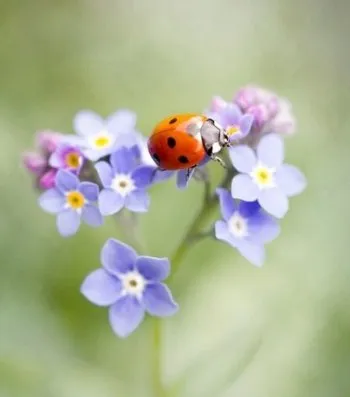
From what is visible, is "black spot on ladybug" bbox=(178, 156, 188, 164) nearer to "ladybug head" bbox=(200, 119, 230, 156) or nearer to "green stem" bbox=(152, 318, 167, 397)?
"ladybug head" bbox=(200, 119, 230, 156)

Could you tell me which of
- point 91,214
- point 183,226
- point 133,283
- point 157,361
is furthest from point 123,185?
point 183,226

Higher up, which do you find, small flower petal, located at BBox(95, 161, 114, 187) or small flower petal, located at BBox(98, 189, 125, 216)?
small flower petal, located at BBox(95, 161, 114, 187)

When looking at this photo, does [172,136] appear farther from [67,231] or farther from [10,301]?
[10,301]

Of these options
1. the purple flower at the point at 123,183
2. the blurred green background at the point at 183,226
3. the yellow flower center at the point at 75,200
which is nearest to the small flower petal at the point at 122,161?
the purple flower at the point at 123,183

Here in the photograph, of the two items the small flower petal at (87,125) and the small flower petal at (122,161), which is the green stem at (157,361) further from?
the small flower petal at (87,125)

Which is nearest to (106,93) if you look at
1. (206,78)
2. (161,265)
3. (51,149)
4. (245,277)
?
(206,78)

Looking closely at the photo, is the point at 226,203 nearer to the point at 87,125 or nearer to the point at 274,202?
the point at 274,202

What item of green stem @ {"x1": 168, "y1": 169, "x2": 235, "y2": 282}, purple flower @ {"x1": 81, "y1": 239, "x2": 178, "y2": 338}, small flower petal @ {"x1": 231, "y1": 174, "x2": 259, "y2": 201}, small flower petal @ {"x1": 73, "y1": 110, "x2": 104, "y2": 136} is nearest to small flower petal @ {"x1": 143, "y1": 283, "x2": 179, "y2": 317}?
purple flower @ {"x1": 81, "y1": 239, "x2": 178, "y2": 338}

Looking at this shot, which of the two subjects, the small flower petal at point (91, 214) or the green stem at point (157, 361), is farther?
the green stem at point (157, 361)
